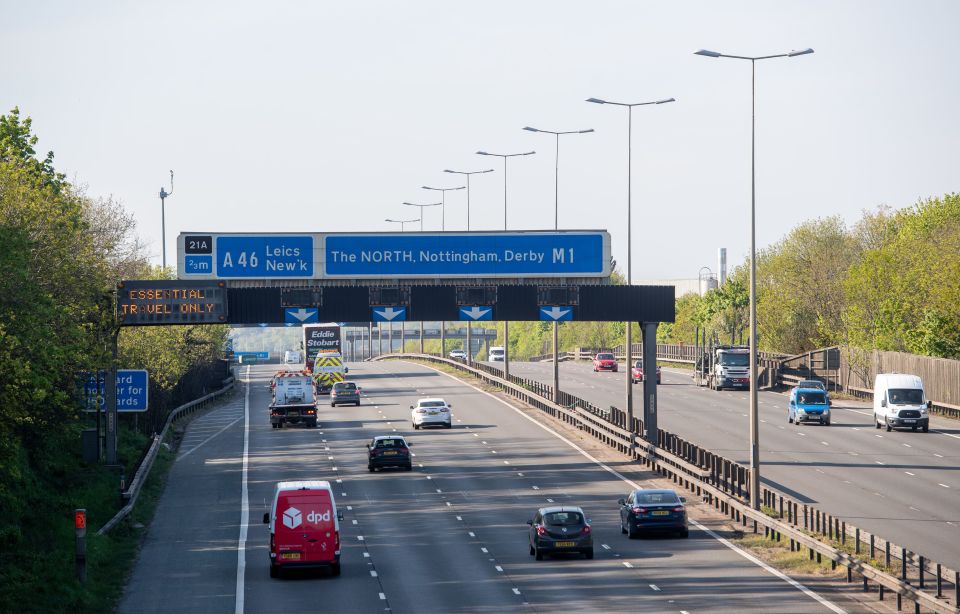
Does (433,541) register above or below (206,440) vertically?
below

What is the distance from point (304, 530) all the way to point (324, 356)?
6304 cm

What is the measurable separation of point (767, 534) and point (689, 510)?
6533mm

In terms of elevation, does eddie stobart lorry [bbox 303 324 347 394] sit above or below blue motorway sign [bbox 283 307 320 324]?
below

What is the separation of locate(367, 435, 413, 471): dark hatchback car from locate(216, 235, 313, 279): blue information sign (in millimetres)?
8076

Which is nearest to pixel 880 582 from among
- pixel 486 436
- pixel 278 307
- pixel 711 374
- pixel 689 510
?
pixel 689 510

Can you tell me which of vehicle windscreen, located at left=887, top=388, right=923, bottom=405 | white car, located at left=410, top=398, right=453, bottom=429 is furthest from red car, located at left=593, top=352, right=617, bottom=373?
vehicle windscreen, located at left=887, top=388, right=923, bottom=405

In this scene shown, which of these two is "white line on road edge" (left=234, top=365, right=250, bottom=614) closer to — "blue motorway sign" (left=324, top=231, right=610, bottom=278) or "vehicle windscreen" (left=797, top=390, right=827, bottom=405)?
"blue motorway sign" (left=324, top=231, right=610, bottom=278)

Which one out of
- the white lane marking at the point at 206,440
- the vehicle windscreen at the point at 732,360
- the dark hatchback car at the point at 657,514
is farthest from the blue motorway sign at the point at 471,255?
the vehicle windscreen at the point at 732,360

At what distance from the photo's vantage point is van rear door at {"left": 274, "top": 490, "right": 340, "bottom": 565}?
3431cm

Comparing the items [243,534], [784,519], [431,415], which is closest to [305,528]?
[243,534]

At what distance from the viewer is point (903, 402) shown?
68.5 m

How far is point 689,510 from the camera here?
4566cm

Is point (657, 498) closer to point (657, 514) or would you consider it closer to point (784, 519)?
point (657, 514)

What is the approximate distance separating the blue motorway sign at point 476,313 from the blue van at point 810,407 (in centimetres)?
2578
